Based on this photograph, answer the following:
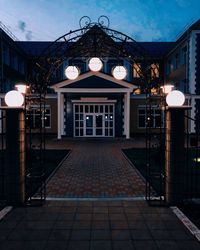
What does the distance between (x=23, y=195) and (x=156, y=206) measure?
3229 millimetres

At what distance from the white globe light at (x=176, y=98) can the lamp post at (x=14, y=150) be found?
3.54 meters

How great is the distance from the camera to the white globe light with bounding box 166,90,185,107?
6.09 meters

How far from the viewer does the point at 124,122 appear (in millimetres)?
24359

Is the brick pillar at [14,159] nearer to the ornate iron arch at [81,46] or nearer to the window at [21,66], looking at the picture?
the ornate iron arch at [81,46]

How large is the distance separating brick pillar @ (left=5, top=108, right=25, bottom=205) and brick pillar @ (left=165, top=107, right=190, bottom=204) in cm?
358

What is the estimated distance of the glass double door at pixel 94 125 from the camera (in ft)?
81.5

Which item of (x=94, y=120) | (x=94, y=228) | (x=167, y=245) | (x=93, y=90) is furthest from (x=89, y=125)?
(x=167, y=245)

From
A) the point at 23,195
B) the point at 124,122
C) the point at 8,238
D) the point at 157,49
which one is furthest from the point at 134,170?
the point at 157,49

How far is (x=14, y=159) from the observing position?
6.18 m

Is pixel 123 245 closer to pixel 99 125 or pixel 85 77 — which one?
pixel 85 77

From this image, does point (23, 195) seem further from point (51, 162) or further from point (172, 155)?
point (51, 162)

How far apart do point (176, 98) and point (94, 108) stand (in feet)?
62.3

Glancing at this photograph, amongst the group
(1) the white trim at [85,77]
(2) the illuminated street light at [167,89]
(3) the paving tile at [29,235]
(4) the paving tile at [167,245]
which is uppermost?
(1) the white trim at [85,77]

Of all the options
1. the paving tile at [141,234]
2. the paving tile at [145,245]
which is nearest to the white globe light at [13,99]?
the paving tile at [141,234]
